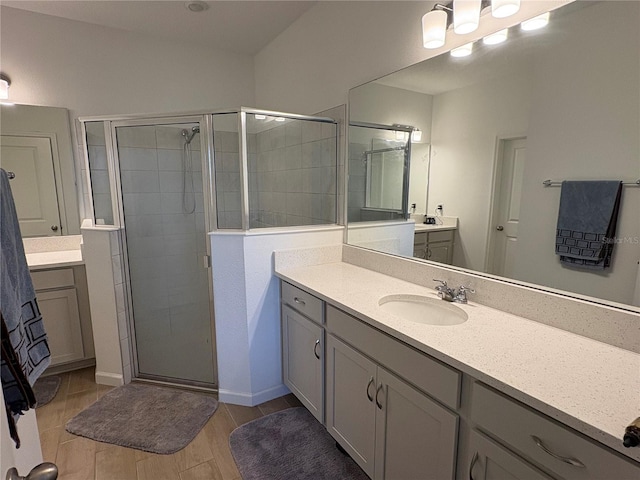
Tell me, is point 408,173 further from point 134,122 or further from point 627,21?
point 134,122

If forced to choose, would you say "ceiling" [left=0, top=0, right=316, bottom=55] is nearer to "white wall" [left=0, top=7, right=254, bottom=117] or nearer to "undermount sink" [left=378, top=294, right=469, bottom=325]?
"white wall" [left=0, top=7, right=254, bottom=117]

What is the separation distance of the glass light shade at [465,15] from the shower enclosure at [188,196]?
3.42 ft

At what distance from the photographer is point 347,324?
1512 mm

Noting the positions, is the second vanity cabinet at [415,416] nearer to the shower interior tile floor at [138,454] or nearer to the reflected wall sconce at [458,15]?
the shower interior tile floor at [138,454]

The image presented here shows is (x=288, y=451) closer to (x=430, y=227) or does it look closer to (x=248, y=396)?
(x=248, y=396)

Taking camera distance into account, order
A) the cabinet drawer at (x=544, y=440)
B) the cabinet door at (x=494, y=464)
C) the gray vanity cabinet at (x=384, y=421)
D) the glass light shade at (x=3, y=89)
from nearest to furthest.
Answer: the cabinet drawer at (x=544, y=440)
the cabinet door at (x=494, y=464)
the gray vanity cabinet at (x=384, y=421)
the glass light shade at (x=3, y=89)

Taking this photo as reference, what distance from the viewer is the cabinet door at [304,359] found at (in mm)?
1759

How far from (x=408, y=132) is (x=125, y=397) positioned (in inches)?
96.7

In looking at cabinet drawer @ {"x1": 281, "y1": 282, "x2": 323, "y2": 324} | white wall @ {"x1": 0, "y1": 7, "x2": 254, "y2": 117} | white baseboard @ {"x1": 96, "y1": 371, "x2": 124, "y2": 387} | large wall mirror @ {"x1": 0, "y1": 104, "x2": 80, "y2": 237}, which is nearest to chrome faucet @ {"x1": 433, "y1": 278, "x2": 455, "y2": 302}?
cabinet drawer @ {"x1": 281, "y1": 282, "x2": 323, "y2": 324}

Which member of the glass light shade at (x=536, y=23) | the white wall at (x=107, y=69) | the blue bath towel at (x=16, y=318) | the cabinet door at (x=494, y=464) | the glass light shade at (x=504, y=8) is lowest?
the cabinet door at (x=494, y=464)

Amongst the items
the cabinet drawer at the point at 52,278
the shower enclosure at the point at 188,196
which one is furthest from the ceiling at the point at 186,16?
the cabinet drawer at the point at 52,278

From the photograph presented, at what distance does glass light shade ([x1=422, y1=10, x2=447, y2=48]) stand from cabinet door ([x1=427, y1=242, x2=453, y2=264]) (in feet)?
3.08

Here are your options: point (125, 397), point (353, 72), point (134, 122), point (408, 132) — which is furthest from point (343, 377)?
point (134, 122)

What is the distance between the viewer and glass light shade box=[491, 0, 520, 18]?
4.04 feet
